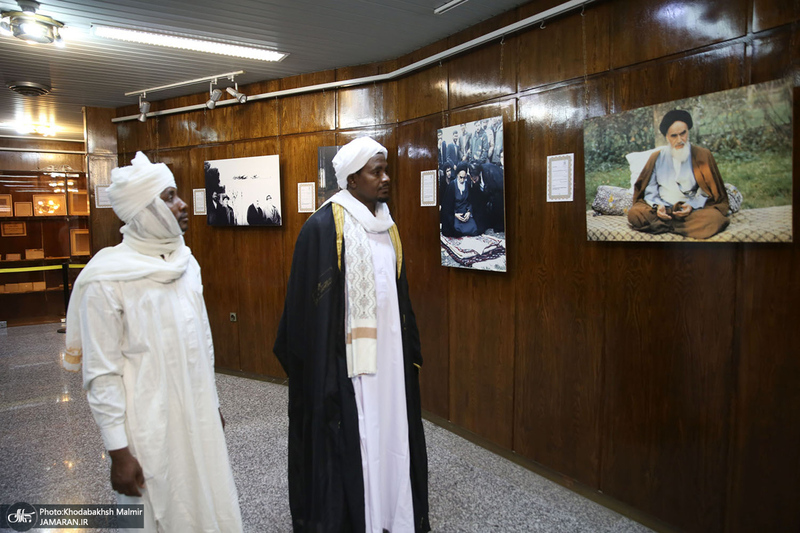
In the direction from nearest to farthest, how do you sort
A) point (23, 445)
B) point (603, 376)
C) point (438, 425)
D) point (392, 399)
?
point (392, 399) < point (603, 376) < point (23, 445) < point (438, 425)

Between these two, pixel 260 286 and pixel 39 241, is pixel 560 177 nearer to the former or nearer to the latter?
pixel 260 286

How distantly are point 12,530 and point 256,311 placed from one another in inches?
115

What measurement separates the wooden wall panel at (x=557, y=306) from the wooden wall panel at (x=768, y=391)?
28.4 inches

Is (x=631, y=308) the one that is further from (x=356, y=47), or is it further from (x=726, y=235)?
(x=356, y=47)

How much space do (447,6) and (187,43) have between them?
2253 millimetres

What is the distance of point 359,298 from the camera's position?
2.12 m

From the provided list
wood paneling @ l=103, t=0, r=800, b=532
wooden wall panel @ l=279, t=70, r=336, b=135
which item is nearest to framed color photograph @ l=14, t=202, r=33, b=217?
wooden wall panel @ l=279, t=70, r=336, b=135

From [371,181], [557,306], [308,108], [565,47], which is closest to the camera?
[371,181]

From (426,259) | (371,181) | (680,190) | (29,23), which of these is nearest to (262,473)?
(426,259)

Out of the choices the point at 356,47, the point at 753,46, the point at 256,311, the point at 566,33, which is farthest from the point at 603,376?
the point at 256,311

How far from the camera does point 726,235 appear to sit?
212 centimetres

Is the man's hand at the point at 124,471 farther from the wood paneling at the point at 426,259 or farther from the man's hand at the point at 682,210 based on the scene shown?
the wood paneling at the point at 426,259

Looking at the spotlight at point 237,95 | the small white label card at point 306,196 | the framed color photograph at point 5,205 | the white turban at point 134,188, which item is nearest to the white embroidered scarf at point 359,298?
the white turban at point 134,188

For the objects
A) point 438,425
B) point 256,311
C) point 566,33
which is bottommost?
point 438,425
